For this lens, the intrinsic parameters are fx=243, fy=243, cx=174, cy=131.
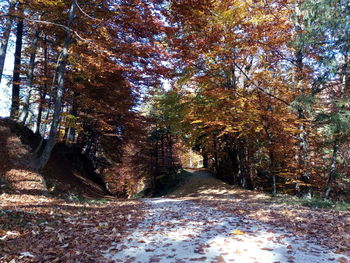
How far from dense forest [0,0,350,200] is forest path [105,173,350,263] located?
6301 mm

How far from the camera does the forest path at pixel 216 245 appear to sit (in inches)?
131

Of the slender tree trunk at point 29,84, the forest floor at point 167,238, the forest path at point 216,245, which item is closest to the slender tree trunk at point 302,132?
the forest floor at point 167,238

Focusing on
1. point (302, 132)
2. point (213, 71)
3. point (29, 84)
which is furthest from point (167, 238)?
point (29, 84)

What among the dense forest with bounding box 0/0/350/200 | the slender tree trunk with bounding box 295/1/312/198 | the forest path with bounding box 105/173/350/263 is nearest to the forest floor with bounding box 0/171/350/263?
the forest path with bounding box 105/173/350/263

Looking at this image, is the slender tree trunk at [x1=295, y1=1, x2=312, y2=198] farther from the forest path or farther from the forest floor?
the forest path

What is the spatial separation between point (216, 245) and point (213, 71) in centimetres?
1200

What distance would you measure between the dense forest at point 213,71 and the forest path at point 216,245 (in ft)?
20.7

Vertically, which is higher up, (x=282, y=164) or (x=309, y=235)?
(x=282, y=164)

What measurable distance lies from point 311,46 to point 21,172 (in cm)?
1342

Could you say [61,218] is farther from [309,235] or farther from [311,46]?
[311,46]

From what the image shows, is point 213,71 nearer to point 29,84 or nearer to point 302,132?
point 302,132

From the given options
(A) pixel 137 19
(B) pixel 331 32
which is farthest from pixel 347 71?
(A) pixel 137 19

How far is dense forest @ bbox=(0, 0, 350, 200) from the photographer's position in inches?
385

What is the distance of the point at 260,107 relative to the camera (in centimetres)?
1327
